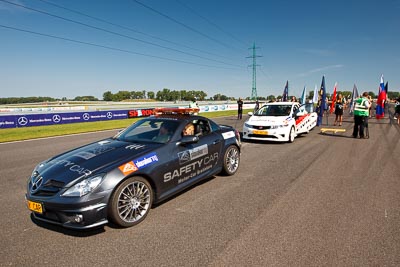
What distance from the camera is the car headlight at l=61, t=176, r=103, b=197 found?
9.34 feet

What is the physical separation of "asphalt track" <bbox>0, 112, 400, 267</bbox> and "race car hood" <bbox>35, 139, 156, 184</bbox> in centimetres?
78

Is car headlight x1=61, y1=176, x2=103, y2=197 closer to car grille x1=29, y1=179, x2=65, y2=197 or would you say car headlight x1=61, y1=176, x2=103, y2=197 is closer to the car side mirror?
car grille x1=29, y1=179, x2=65, y2=197

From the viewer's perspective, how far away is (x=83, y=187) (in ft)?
9.48

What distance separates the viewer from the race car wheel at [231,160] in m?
5.29

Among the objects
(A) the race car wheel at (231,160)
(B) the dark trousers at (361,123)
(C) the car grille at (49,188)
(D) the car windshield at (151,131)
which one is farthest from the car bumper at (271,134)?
(C) the car grille at (49,188)

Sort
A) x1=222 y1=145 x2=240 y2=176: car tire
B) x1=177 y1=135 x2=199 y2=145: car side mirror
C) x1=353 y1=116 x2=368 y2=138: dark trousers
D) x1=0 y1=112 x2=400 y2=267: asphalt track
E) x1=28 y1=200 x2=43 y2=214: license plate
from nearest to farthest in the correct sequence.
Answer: x1=0 y1=112 x2=400 y2=267: asphalt track
x1=28 y1=200 x2=43 y2=214: license plate
x1=177 y1=135 x2=199 y2=145: car side mirror
x1=222 y1=145 x2=240 y2=176: car tire
x1=353 y1=116 x2=368 y2=138: dark trousers

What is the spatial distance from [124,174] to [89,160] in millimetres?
623

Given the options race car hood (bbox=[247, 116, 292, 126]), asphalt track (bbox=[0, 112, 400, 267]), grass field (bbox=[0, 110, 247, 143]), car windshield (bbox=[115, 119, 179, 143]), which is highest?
car windshield (bbox=[115, 119, 179, 143])

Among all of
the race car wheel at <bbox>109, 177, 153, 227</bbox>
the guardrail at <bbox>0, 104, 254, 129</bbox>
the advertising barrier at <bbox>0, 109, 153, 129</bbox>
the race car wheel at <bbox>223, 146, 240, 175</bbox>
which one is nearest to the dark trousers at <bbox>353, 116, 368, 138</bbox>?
the race car wheel at <bbox>223, 146, 240, 175</bbox>

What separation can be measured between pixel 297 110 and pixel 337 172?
538 cm

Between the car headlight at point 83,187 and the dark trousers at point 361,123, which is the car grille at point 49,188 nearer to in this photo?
the car headlight at point 83,187

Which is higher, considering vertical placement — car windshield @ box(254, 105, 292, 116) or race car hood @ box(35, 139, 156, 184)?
car windshield @ box(254, 105, 292, 116)

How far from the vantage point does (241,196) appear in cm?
430

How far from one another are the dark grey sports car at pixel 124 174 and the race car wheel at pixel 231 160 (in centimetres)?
49
